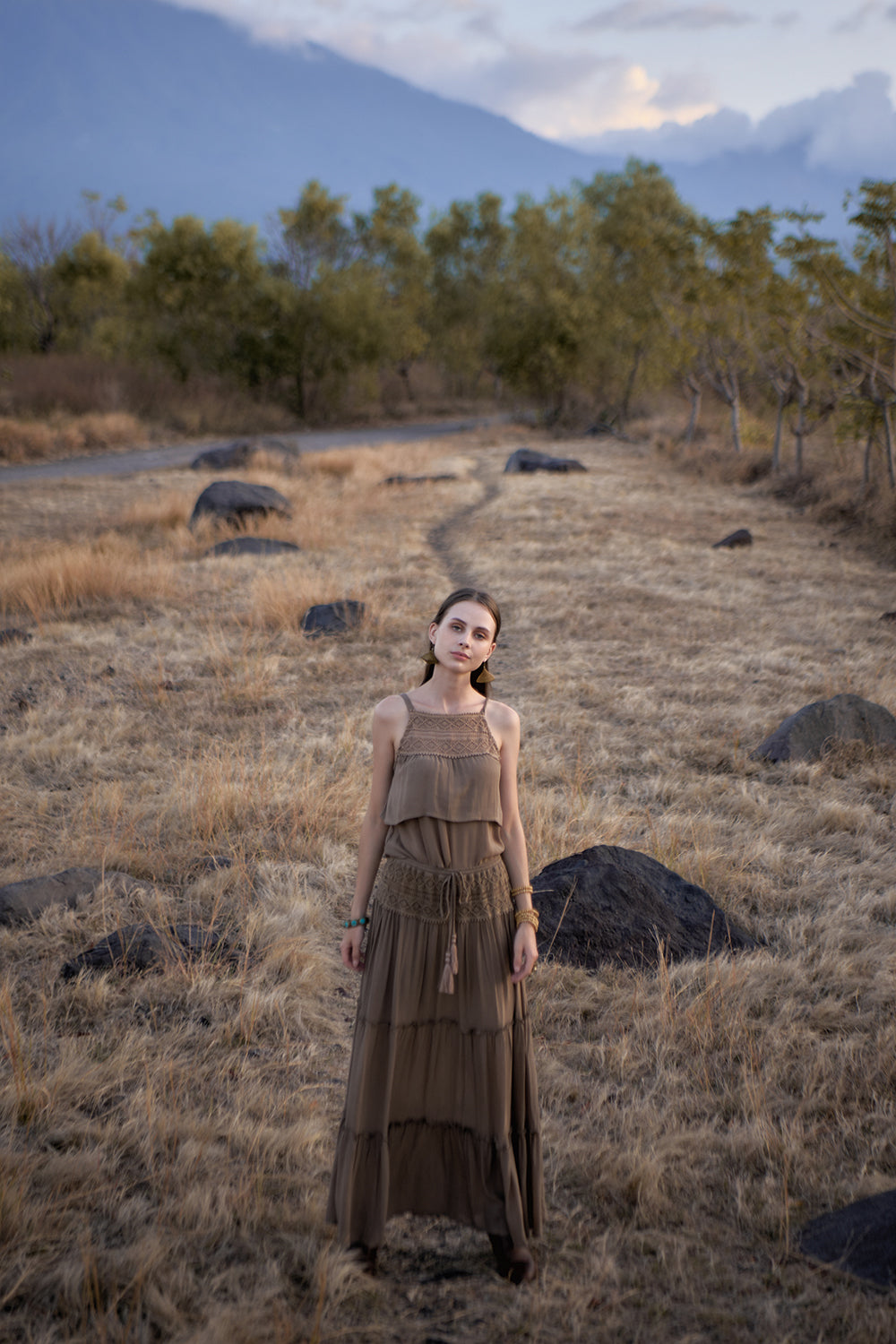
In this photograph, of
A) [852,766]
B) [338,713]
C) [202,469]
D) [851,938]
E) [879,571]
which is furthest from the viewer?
[202,469]

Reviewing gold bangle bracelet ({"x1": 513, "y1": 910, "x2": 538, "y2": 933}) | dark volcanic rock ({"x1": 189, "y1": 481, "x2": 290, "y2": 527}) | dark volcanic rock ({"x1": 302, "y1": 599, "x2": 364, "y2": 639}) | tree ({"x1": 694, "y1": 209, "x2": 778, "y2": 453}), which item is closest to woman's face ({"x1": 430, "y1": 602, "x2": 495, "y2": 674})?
gold bangle bracelet ({"x1": 513, "y1": 910, "x2": 538, "y2": 933})

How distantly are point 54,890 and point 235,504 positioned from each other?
1007cm

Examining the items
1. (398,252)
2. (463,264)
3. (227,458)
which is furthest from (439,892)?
(463,264)

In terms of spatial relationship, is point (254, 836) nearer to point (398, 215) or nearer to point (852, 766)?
point (852, 766)

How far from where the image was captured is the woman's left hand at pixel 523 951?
2123 millimetres

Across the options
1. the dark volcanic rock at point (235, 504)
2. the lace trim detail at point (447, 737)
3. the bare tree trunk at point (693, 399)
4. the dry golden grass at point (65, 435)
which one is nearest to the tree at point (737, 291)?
the bare tree trunk at point (693, 399)

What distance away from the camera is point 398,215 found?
144ft

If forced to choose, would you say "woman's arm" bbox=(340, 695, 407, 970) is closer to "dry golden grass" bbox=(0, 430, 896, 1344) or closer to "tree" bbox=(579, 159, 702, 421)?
"dry golden grass" bbox=(0, 430, 896, 1344)

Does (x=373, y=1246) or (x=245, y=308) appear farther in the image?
(x=245, y=308)

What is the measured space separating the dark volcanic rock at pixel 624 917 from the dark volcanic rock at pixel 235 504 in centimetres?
1001

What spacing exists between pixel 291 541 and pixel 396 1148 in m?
10.7

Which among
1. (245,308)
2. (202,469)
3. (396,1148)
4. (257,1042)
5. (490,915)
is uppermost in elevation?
(245,308)

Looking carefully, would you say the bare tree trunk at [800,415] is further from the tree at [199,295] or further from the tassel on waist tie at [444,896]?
the tree at [199,295]

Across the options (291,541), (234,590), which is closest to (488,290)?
(291,541)
